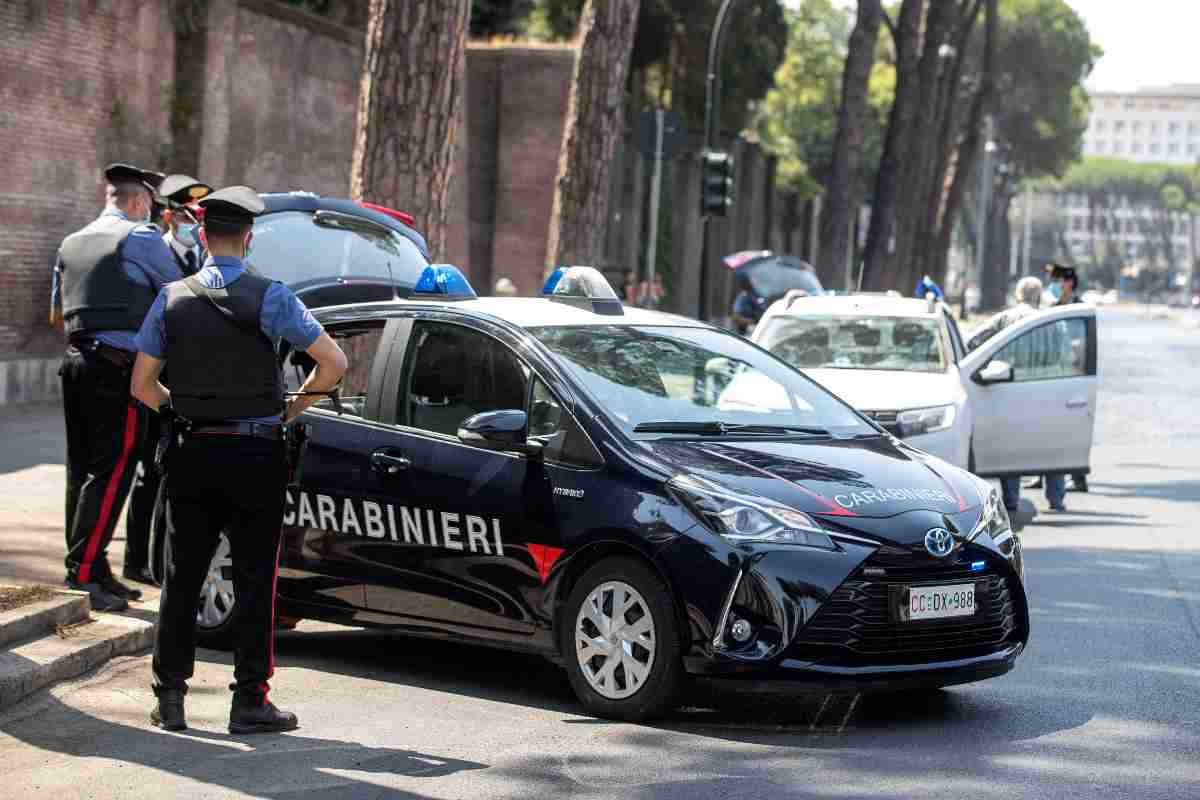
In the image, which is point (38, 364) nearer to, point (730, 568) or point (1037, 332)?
point (1037, 332)

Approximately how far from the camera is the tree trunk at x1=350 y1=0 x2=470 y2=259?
13070 mm

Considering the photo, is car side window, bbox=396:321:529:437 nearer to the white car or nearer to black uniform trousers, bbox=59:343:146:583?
black uniform trousers, bbox=59:343:146:583

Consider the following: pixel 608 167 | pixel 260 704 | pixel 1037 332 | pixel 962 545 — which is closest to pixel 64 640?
pixel 260 704

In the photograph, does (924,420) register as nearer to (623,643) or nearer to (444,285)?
(444,285)

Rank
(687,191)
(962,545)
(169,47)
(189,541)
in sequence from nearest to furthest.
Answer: (189,541)
(962,545)
(169,47)
(687,191)

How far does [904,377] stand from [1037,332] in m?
1.77

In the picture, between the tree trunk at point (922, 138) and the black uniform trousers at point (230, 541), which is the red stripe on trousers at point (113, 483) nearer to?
the black uniform trousers at point (230, 541)

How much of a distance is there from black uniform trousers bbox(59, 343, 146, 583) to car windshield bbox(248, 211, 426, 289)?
3.53m

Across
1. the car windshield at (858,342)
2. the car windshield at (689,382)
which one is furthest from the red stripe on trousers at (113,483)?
the car windshield at (858,342)

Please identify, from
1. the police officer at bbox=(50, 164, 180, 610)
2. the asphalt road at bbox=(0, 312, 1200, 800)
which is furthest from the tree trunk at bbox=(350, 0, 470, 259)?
the police officer at bbox=(50, 164, 180, 610)

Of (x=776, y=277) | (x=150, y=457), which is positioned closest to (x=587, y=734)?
(x=150, y=457)

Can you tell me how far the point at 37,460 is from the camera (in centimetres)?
1494

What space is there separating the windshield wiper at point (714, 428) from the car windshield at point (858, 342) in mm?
6365

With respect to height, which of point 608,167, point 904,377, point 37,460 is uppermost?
point 608,167
